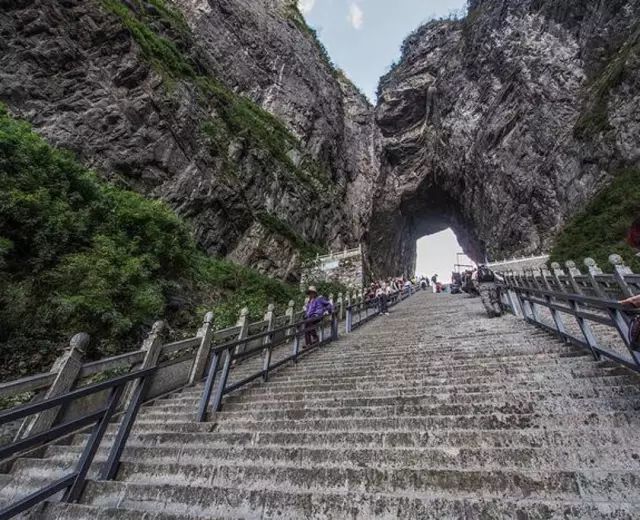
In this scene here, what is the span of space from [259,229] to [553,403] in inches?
704

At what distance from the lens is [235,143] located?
20078 mm

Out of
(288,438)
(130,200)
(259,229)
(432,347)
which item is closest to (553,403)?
(288,438)

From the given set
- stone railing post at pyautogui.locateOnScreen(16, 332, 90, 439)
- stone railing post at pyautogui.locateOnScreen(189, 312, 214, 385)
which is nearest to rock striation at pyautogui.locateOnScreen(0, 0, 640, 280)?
stone railing post at pyautogui.locateOnScreen(189, 312, 214, 385)

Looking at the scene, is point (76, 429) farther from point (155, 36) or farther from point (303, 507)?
point (155, 36)

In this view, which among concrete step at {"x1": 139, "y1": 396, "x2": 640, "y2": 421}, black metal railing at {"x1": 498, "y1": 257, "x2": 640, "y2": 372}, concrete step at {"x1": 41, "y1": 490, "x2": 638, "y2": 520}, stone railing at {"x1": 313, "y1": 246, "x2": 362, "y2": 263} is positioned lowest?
concrete step at {"x1": 41, "y1": 490, "x2": 638, "y2": 520}

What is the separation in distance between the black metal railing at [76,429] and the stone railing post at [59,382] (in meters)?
1.66

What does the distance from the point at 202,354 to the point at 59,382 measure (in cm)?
235

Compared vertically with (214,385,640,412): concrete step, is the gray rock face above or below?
above

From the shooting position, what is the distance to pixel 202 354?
19.4 ft

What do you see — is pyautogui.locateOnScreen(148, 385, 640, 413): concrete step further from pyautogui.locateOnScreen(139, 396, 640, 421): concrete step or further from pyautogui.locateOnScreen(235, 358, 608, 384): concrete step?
pyautogui.locateOnScreen(235, 358, 608, 384): concrete step

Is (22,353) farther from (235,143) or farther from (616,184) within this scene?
(616,184)

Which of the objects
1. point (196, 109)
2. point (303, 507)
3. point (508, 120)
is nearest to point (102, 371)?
point (303, 507)

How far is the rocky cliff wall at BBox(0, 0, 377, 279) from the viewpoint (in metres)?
13.2

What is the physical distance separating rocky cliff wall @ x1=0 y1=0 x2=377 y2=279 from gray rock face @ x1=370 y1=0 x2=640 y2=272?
1395 centimetres
